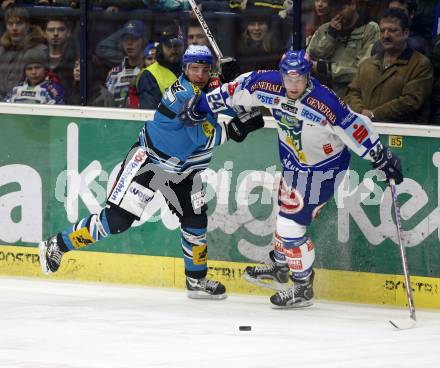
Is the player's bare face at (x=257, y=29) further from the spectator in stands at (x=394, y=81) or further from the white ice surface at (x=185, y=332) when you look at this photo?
the white ice surface at (x=185, y=332)

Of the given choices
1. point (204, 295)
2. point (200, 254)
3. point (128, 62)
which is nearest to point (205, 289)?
point (204, 295)

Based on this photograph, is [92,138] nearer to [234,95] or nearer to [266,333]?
[234,95]

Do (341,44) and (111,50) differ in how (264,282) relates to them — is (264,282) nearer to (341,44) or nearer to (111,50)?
(341,44)

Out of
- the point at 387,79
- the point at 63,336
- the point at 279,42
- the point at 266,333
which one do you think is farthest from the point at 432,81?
the point at 63,336

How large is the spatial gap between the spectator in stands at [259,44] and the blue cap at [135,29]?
2.24ft

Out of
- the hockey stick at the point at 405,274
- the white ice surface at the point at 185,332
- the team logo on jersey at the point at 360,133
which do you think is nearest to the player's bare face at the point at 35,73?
the white ice surface at the point at 185,332

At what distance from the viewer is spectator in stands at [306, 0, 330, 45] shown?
27.7 ft

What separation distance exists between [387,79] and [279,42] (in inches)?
28.6

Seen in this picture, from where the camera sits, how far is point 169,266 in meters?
8.95

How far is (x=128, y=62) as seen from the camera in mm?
8969

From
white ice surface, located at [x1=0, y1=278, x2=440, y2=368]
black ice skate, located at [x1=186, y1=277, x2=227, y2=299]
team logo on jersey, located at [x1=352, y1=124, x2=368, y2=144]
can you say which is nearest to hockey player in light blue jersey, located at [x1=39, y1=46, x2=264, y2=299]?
black ice skate, located at [x1=186, y1=277, x2=227, y2=299]

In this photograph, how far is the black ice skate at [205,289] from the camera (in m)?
8.62

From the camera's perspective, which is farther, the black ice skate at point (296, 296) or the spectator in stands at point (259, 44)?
the spectator in stands at point (259, 44)

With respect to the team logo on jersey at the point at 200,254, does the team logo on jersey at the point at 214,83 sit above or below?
above
